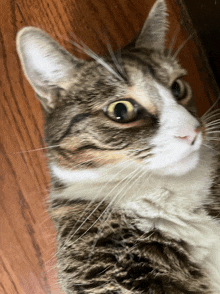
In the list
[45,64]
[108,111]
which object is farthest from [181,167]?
[45,64]

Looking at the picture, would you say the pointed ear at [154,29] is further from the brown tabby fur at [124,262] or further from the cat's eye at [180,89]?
the brown tabby fur at [124,262]

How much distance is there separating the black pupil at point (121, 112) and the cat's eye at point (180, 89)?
155 mm

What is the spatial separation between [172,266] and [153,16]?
1.99 feet

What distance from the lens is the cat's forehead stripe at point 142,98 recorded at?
0.64 m

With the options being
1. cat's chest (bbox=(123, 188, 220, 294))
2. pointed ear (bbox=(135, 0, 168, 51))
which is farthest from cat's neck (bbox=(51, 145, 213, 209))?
pointed ear (bbox=(135, 0, 168, 51))

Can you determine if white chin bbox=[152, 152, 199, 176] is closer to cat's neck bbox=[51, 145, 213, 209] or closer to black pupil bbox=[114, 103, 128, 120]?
cat's neck bbox=[51, 145, 213, 209]

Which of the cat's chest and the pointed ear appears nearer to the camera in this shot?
the cat's chest

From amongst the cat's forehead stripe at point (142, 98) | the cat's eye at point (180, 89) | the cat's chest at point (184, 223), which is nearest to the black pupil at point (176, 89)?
the cat's eye at point (180, 89)

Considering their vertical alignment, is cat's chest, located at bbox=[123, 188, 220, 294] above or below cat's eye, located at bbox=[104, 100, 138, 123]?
below

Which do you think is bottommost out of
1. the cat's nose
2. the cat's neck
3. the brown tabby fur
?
the brown tabby fur

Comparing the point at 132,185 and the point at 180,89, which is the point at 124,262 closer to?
the point at 132,185

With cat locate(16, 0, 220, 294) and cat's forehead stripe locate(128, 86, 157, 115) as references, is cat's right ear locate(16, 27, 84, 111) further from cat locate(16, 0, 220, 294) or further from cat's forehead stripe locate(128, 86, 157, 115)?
cat's forehead stripe locate(128, 86, 157, 115)

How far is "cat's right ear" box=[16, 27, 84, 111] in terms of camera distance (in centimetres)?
67

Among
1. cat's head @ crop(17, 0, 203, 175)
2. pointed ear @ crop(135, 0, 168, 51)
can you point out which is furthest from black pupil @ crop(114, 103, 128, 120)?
pointed ear @ crop(135, 0, 168, 51)
